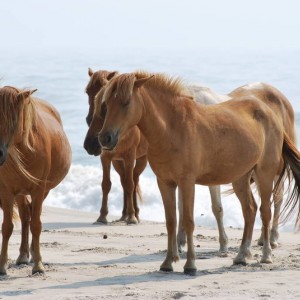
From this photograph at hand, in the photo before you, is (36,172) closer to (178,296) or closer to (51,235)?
(178,296)

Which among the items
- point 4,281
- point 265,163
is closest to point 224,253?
point 265,163

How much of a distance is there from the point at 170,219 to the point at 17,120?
1.67 metres

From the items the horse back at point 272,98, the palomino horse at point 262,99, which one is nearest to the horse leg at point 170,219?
the palomino horse at point 262,99

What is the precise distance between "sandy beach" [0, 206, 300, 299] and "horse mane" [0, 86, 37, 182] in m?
0.95

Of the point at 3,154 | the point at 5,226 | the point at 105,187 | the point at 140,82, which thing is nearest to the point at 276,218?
the point at 105,187

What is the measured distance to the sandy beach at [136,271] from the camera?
24.9ft

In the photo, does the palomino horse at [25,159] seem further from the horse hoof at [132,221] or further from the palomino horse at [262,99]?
the horse hoof at [132,221]

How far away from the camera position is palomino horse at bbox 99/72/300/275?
26.6 feet

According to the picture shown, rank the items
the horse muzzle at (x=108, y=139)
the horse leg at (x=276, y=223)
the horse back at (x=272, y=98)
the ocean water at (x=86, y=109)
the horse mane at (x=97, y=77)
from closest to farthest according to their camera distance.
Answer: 1. the horse muzzle at (x=108, y=139)
2. the horse leg at (x=276, y=223)
3. the horse mane at (x=97, y=77)
4. the horse back at (x=272, y=98)
5. the ocean water at (x=86, y=109)

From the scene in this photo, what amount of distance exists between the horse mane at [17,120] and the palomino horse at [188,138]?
0.61m

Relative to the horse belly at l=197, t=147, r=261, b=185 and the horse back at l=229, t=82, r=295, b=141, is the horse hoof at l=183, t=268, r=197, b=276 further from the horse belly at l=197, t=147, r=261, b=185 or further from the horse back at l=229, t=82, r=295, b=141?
the horse back at l=229, t=82, r=295, b=141

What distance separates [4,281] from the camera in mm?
8102

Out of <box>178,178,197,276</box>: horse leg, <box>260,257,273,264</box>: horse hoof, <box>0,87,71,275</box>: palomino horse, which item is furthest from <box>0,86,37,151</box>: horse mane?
<box>260,257,273,264</box>: horse hoof

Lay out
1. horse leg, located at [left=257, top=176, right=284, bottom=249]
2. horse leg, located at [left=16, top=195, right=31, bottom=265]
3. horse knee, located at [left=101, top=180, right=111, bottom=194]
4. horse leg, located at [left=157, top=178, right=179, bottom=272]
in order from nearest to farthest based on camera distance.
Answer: horse leg, located at [left=157, top=178, right=179, bottom=272] → horse leg, located at [left=16, top=195, right=31, bottom=265] → horse leg, located at [left=257, top=176, right=284, bottom=249] → horse knee, located at [left=101, top=180, right=111, bottom=194]
